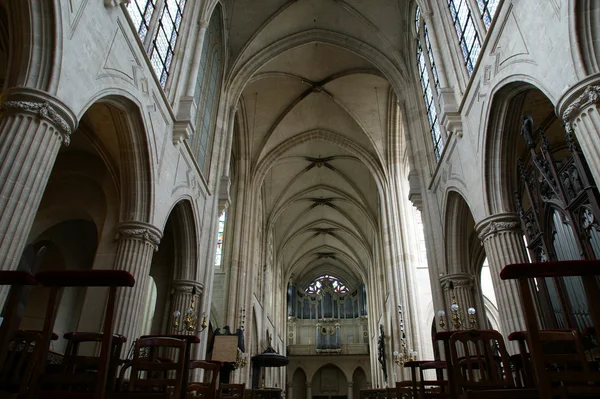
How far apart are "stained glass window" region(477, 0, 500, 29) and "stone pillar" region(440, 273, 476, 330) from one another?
6.38 metres

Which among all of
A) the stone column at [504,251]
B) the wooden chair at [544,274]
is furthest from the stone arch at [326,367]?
the wooden chair at [544,274]

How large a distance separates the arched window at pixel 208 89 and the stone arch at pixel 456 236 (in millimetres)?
7459

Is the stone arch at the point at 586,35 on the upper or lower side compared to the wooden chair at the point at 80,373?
upper

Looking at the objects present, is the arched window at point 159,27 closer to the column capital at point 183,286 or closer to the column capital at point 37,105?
the column capital at point 37,105

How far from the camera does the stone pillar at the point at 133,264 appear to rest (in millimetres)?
8203

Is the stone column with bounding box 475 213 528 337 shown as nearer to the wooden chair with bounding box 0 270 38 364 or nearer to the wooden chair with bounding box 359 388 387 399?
the wooden chair with bounding box 0 270 38 364

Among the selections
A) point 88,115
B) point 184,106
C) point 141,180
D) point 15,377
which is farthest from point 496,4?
point 15,377

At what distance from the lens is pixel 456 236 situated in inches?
474

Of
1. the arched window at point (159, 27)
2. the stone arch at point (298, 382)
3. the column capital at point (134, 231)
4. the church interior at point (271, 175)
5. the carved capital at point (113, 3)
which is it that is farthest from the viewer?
the stone arch at point (298, 382)

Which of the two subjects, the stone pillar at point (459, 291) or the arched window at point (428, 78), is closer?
the stone pillar at point (459, 291)

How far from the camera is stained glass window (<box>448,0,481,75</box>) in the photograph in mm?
10031

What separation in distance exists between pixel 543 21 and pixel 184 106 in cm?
778

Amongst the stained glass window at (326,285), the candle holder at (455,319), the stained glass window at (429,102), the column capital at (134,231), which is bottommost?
the candle holder at (455,319)

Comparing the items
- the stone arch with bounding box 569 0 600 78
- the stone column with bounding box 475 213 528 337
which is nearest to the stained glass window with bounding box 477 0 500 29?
the stone arch with bounding box 569 0 600 78
